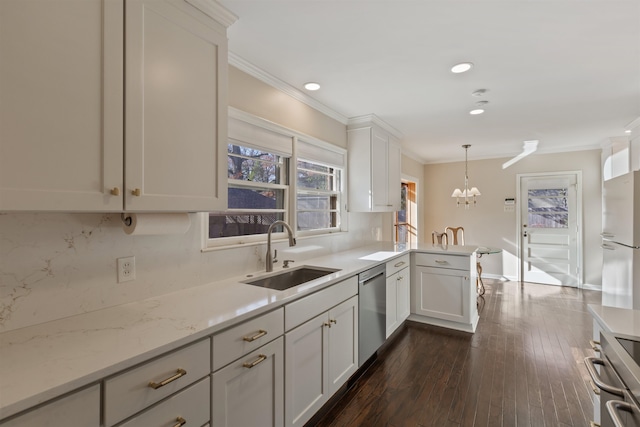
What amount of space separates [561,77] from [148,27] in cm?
294

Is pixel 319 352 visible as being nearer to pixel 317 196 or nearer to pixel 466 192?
pixel 317 196

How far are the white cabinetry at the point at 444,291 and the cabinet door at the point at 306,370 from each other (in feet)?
6.38

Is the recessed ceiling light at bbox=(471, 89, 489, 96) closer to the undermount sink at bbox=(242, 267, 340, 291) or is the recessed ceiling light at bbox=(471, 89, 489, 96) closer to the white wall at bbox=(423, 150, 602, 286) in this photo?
the undermount sink at bbox=(242, 267, 340, 291)

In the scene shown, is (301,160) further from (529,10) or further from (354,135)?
(529,10)

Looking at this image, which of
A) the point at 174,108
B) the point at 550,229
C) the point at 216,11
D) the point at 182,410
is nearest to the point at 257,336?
the point at 182,410

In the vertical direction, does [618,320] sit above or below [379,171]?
below

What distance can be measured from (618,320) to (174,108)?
2.08 meters

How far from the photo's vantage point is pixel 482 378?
2.42 metres

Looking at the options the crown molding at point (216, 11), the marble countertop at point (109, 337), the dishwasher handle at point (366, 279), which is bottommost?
the dishwasher handle at point (366, 279)

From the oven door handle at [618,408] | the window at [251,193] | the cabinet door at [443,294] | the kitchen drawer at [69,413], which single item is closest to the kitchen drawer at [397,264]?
the cabinet door at [443,294]

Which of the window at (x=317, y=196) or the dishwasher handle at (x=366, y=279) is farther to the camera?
the window at (x=317, y=196)

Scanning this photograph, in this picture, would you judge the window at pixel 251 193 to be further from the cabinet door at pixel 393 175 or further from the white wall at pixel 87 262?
the cabinet door at pixel 393 175

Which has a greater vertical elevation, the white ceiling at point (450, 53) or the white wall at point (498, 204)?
the white ceiling at point (450, 53)

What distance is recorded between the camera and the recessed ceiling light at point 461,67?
2186mm
